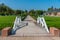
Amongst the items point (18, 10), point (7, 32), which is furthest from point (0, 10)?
point (7, 32)

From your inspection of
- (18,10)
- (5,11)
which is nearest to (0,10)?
(5,11)

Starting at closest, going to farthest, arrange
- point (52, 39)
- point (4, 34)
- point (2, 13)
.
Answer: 1. point (52, 39)
2. point (4, 34)
3. point (2, 13)

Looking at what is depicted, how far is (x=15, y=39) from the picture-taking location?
10.6m

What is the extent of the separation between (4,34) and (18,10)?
105455 mm

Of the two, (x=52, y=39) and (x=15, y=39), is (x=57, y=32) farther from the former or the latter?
(x=15, y=39)

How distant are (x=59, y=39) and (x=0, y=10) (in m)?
105

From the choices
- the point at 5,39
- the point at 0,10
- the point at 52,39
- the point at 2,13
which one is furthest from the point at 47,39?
the point at 0,10

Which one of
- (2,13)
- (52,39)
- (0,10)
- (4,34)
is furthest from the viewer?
(0,10)

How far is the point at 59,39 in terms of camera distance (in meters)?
10.7

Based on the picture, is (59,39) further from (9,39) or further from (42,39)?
(9,39)

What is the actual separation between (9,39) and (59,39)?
3339mm

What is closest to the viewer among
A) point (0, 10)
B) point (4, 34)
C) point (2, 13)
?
point (4, 34)

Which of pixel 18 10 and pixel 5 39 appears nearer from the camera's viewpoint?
pixel 5 39

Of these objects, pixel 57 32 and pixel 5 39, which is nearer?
pixel 5 39
